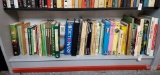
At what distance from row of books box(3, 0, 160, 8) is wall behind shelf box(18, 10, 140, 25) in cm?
24

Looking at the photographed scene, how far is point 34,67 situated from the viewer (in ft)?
3.58

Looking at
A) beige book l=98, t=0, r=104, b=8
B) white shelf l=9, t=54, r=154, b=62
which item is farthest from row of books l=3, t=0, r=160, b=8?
white shelf l=9, t=54, r=154, b=62

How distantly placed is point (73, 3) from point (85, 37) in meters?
0.27

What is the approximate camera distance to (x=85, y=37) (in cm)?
107

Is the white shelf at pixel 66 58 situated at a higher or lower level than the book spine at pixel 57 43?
lower

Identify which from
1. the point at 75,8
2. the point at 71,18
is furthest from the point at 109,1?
the point at 71,18

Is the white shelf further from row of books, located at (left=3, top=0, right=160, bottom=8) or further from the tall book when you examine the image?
row of books, located at (left=3, top=0, right=160, bottom=8)

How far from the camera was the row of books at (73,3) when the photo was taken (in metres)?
0.96

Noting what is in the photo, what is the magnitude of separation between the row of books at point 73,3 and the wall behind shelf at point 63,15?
24 cm

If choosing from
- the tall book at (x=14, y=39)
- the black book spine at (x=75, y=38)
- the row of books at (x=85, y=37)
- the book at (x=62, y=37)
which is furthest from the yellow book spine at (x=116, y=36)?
the tall book at (x=14, y=39)

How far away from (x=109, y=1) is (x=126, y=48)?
0.41 metres

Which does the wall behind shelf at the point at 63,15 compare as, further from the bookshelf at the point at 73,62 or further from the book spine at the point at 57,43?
the book spine at the point at 57,43

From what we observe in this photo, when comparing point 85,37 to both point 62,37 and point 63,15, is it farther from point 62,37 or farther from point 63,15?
point 63,15

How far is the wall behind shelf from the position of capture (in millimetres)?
1211
